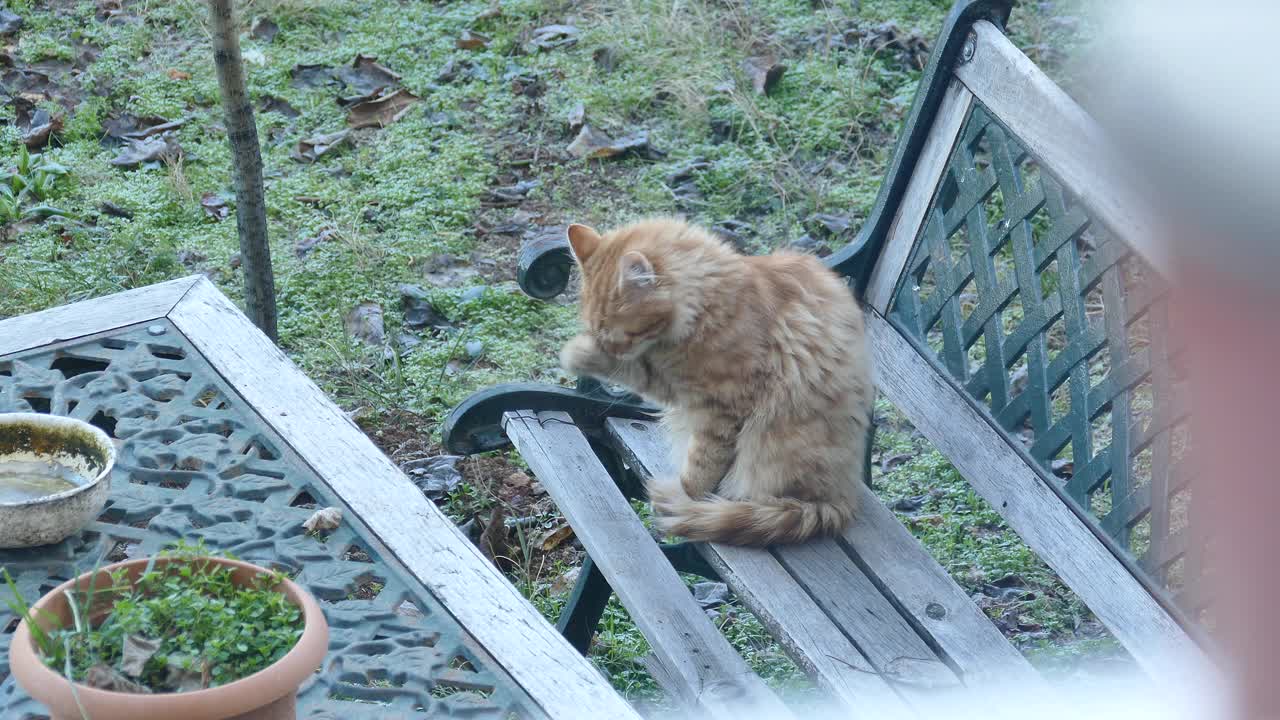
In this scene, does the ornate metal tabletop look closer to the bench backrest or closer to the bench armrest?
the bench armrest

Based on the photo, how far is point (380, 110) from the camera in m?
4.77

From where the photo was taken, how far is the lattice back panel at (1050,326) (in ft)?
6.62

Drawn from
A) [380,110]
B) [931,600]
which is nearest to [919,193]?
[931,600]

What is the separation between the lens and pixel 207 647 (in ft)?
4.08

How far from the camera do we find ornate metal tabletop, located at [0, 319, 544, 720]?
4.91 ft

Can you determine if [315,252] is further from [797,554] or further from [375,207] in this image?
[797,554]

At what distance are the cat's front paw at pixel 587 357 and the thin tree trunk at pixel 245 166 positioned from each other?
3.55 feet

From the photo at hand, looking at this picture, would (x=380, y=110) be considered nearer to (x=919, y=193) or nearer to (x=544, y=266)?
(x=544, y=266)

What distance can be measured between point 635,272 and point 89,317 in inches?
39.7

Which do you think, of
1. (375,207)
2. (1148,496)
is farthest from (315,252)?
(1148,496)

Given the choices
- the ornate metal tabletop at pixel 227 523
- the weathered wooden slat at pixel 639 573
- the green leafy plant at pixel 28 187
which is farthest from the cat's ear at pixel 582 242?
the green leafy plant at pixel 28 187

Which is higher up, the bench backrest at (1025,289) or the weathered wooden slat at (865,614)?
the bench backrest at (1025,289)

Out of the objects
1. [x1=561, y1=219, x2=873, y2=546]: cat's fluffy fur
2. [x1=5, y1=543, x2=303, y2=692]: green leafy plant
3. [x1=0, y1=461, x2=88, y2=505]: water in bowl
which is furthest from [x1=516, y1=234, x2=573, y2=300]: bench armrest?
[x1=5, y1=543, x2=303, y2=692]: green leafy plant

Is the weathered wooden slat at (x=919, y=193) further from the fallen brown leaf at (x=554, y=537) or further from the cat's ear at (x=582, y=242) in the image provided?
the fallen brown leaf at (x=554, y=537)
